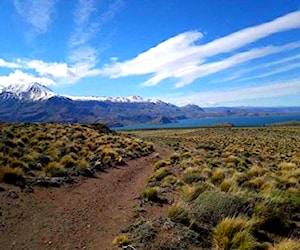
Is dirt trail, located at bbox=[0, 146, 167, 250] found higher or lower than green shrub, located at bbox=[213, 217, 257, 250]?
lower

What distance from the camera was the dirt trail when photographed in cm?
803

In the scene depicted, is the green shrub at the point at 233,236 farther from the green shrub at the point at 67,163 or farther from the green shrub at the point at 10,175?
the green shrub at the point at 67,163

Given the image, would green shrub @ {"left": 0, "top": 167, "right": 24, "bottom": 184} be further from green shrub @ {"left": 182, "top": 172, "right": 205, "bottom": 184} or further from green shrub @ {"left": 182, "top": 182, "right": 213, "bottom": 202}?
green shrub @ {"left": 182, "top": 172, "right": 205, "bottom": 184}

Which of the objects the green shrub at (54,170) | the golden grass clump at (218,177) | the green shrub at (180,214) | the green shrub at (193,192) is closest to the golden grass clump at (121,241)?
the green shrub at (180,214)

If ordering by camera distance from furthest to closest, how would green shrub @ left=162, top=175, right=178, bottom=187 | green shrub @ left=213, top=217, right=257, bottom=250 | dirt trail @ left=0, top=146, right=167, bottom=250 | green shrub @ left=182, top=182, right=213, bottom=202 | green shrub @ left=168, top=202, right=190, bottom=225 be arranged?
green shrub @ left=162, top=175, right=178, bottom=187, green shrub @ left=182, top=182, right=213, bottom=202, green shrub @ left=168, top=202, right=190, bottom=225, dirt trail @ left=0, top=146, right=167, bottom=250, green shrub @ left=213, top=217, right=257, bottom=250

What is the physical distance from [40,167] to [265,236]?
11004mm

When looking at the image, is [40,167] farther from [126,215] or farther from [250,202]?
[250,202]

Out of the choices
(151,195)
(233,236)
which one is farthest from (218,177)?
(233,236)

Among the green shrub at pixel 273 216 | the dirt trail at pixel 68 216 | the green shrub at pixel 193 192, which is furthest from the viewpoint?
the green shrub at pixel 193 192

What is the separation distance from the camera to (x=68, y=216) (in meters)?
9.89

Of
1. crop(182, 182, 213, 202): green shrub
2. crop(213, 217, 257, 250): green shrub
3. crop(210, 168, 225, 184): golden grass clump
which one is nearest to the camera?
crop(213, 217, 257, 250): green shrub

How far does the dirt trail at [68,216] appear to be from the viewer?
8.03 metres

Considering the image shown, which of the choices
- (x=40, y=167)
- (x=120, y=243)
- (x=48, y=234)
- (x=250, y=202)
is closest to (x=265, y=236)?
(x=250, y=202)

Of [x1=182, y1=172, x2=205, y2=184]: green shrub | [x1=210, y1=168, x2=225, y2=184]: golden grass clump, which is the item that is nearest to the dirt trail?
[x1=182, y1=172, x2=205, y2=184]: green shrub
